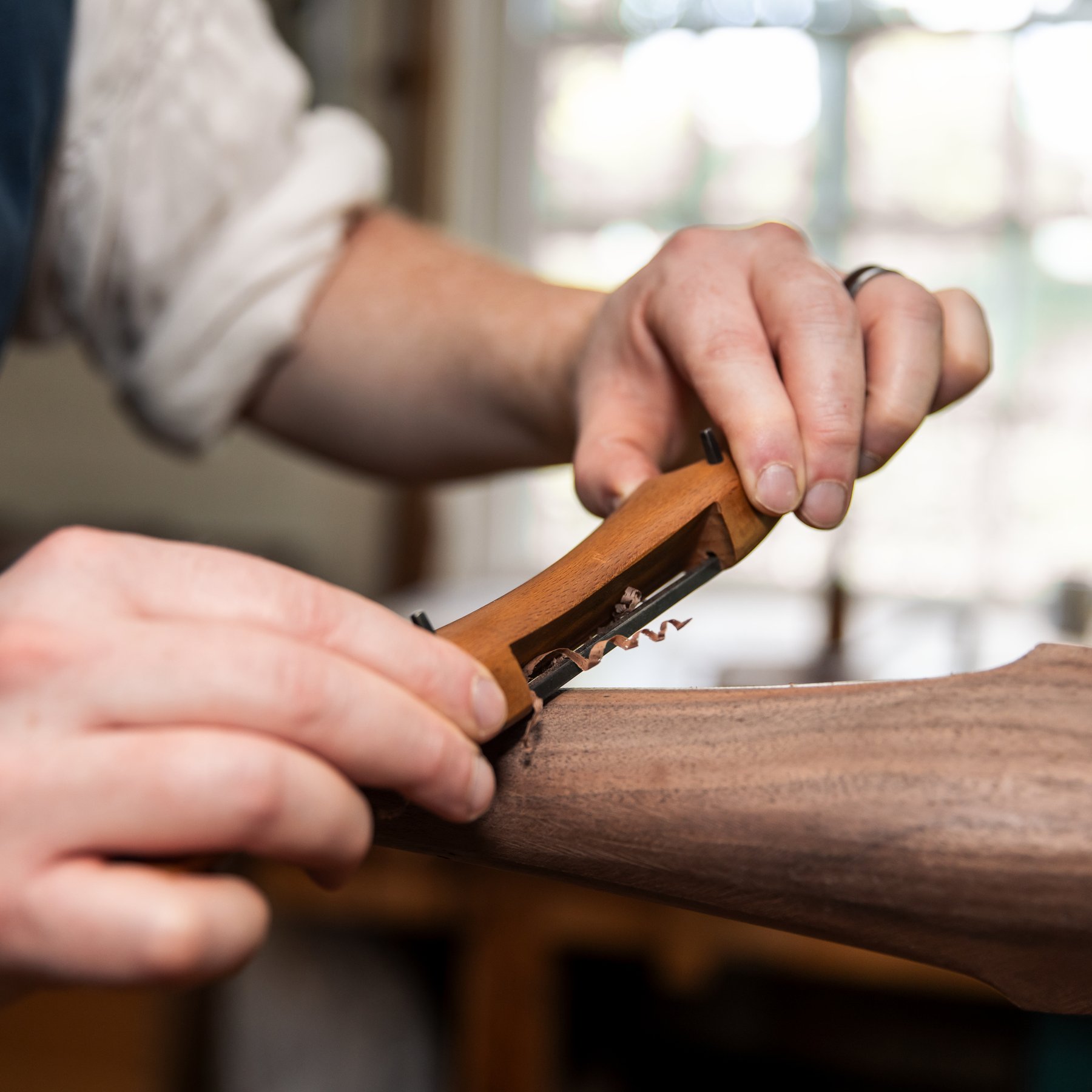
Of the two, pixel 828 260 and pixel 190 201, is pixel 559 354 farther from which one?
pixel 828 260

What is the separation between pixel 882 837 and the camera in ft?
1.09

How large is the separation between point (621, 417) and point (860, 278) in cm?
15

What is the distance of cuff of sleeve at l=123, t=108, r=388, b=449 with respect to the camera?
80 centimetres

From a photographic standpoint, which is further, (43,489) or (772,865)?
(43,489)

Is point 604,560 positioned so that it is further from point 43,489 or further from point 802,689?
point 43,489

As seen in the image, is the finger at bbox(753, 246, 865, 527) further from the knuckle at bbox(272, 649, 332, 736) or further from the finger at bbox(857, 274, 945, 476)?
the knuckle at bbox(272, 649, 332, 736)

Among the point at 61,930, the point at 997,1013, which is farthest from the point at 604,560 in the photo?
the point at 997,1013

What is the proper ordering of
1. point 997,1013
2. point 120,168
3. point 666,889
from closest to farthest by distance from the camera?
point 666,889 → point 120,168 → point 997,1013

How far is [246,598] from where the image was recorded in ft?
1.01

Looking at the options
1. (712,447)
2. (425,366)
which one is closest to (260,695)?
(712,447)

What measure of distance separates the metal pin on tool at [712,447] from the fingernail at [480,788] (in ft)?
0.64

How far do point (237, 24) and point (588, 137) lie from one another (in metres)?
1.90

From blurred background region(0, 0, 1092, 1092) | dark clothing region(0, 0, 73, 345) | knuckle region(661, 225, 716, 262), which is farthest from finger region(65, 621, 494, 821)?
blurred background region(0, 0, 1092, 1092)

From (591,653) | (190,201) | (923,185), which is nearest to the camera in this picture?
(591,653)
